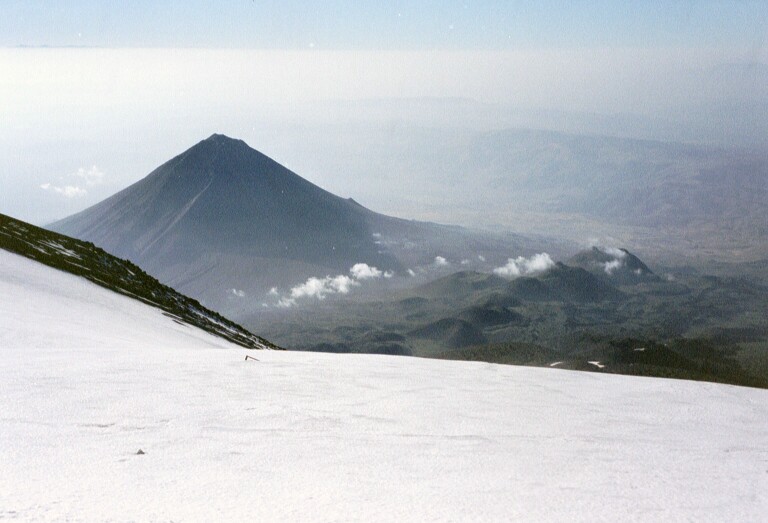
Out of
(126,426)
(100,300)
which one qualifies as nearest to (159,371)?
(126,426)

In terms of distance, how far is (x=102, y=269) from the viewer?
5906cm

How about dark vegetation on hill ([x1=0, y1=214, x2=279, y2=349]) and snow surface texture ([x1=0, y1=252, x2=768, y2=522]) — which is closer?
snow surface texture ([x1=0, y1=252, x2=768, y2=522])

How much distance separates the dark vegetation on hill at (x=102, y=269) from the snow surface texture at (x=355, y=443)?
33.0 metres

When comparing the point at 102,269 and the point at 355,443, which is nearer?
the point at 355,443

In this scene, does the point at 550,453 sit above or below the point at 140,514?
above

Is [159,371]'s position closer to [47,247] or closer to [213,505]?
[213,505]

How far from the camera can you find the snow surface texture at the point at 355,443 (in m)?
7.87

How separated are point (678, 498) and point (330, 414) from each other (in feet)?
20.2

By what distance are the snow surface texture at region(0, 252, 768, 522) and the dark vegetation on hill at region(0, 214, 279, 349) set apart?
33.0m

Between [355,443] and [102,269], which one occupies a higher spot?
[102,269]

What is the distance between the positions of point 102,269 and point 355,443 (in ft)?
179

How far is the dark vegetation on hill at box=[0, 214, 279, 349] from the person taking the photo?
163ft

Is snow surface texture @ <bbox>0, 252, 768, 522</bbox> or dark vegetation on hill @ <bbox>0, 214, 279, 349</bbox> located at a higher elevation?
dark vegetation on hill @ <bbox>0, 214, 279, 349</bbox>

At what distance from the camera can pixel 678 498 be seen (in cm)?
865
